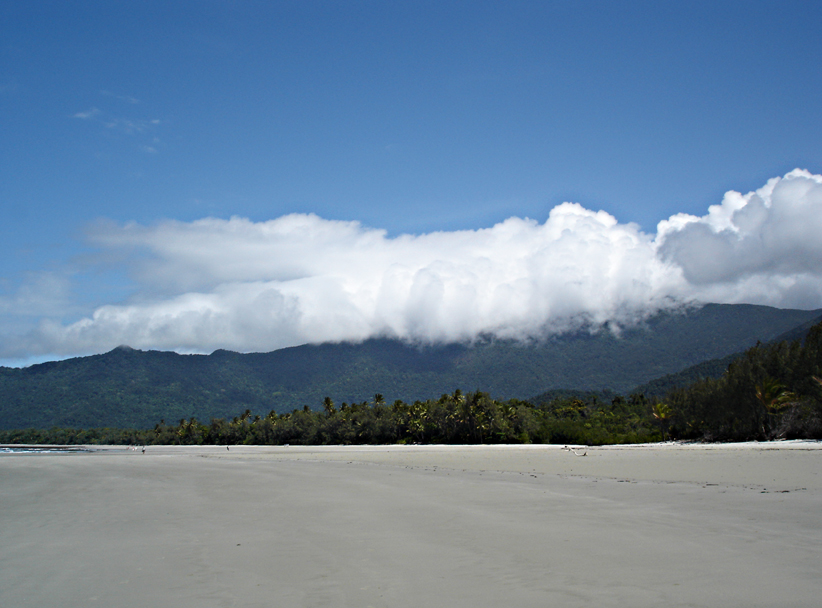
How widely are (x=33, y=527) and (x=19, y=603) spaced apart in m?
7.35

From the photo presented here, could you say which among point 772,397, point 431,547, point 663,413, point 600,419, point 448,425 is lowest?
point 448,425

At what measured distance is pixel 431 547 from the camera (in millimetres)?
9664

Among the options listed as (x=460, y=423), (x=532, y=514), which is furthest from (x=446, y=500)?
(x=460, y=423)

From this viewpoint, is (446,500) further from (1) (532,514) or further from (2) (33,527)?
(2) (33,527)

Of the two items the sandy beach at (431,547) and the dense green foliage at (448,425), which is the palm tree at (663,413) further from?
the sandy beach at (431,547)

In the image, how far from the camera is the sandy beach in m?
6.80

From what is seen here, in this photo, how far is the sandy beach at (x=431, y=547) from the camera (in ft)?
22.3

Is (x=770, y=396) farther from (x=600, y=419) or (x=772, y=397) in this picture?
(x=600, y=419)

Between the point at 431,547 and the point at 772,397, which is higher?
the point at 772,397

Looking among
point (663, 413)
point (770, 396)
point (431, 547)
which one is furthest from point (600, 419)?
point (431, 547)

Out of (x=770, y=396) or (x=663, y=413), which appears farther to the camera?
(x=663, y=413)

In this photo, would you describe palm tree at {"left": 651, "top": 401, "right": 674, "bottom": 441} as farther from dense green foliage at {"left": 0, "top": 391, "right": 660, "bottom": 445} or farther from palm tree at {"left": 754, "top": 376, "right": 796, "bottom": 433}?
palm tree at {"left": 754, "top": 376, "right": 796, "bottom": 433}

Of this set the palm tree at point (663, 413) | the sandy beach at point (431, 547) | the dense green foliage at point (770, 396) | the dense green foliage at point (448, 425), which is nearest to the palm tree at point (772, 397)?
the dense green foliage at point (770, 396)

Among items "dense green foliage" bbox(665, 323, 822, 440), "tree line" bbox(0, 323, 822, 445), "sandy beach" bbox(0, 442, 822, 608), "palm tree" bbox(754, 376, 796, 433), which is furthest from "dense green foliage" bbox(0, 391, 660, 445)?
"sandy beach" bbox(0, 442, 822, 608)
